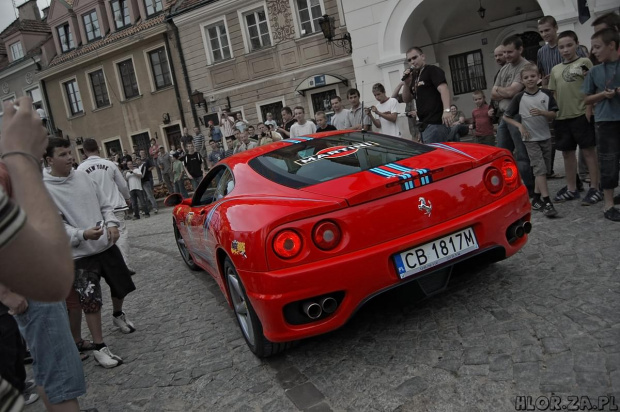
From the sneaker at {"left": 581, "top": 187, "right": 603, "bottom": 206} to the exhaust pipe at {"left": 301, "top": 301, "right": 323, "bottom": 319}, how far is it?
12.6ft

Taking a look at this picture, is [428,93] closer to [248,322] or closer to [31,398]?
[248,322]

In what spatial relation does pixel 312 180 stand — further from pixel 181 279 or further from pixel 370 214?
pixel 181 279

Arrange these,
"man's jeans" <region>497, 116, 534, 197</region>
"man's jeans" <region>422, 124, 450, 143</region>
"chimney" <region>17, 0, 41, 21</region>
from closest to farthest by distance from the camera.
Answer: "man's jeans" <region>497, 116, 534, 197</region>, "man's jeans" <region>422, 124, 450, 143</region>, "chimney" <region>17, 0, 41, 21</region>

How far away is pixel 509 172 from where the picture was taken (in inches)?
132

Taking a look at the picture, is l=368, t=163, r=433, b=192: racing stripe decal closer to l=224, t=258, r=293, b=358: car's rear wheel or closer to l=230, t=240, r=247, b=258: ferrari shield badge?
l=230, t=240, r=247, b=258: ferrari shield badge

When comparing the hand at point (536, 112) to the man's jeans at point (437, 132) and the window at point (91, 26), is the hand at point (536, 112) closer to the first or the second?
the man's jeans at point (437, 132)

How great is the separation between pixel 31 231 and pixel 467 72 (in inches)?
757

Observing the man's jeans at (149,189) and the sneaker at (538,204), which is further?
the man's jeans at (149,189)

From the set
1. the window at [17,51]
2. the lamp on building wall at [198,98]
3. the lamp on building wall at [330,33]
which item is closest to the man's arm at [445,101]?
the lamp on building wall at [330,33]

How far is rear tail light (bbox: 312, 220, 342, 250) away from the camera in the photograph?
2756 millimetres

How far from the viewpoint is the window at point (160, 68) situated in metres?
23.0

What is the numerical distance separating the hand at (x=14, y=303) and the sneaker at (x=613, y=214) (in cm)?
463

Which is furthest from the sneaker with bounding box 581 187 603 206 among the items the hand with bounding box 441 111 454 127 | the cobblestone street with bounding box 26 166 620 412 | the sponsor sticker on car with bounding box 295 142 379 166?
the sponsor sticker on car with bounding box 295 142 379 166

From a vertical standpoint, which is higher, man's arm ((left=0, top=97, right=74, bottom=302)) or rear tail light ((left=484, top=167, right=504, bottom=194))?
man's arm ((left=0, top=97, right=74, bottom=302))
